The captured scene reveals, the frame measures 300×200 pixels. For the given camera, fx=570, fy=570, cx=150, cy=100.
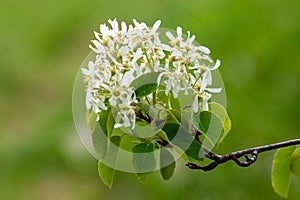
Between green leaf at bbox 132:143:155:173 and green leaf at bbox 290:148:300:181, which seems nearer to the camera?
green leaf at bbox 132:143:155:173

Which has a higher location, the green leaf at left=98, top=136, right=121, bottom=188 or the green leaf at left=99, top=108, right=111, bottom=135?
the green leaf at left=99, top=108, right=111, bottom=135

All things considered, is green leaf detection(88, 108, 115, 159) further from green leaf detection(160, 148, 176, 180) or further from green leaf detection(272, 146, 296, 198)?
green leaf detection(272, 146, 296, 198)

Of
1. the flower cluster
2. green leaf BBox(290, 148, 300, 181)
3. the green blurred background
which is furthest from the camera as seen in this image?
the green blurred background

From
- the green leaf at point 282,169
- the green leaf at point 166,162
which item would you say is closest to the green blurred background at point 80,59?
the green leaf at point 282,169

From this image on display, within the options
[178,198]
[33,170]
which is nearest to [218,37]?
[178,198]

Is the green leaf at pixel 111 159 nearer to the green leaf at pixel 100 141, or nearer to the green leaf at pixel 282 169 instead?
the green leaf at pixel 100 141

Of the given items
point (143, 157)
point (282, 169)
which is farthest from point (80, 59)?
point (143, 157)

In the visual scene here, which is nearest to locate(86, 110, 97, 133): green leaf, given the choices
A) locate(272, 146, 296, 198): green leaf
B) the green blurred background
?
locate(272, 146, 296, 198): green leaf
